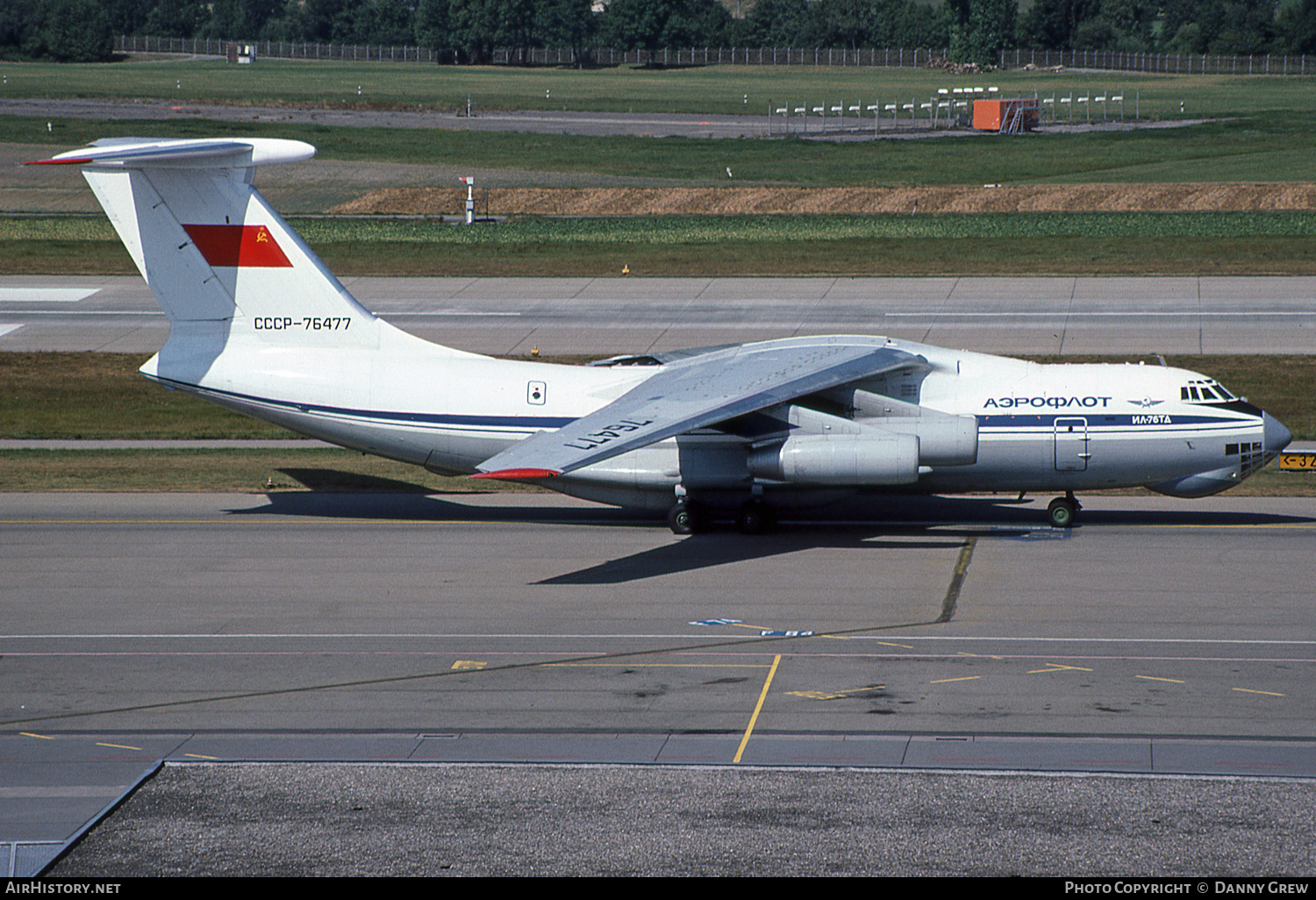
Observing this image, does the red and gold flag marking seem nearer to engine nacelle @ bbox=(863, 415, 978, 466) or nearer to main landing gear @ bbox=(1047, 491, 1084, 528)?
engine nacelle @ bbox=(863, 415, 978, 466)

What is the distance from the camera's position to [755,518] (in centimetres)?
2673

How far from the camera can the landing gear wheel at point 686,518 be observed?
26750 millimetres

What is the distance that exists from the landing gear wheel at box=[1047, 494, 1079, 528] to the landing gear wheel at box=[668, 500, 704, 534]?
21.4 ft

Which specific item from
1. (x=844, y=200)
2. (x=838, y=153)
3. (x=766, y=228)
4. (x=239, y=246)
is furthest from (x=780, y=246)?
(x=239, y=246)

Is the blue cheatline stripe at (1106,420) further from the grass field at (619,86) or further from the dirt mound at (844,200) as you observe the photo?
the grass field at (619,86)

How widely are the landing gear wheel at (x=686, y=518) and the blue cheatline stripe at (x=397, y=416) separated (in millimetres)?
2612

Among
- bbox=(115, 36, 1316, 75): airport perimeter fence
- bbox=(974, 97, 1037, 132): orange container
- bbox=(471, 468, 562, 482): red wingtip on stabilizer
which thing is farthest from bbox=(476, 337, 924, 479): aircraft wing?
bbox=(115, 36, 1316, 75): airport perimeter fence

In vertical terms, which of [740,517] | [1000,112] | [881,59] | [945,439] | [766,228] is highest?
[881,59]

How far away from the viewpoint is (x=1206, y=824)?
13.3m

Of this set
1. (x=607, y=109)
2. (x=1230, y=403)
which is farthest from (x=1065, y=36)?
(x=1230, y=403)

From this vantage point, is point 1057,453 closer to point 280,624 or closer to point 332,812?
point 280,624

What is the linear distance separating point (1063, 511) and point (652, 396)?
8.04 m

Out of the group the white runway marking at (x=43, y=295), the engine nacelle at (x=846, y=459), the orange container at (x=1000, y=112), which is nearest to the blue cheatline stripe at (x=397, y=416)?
the engine nacelle at (x=846, y=459)

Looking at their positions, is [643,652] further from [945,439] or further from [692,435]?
[945,439]
